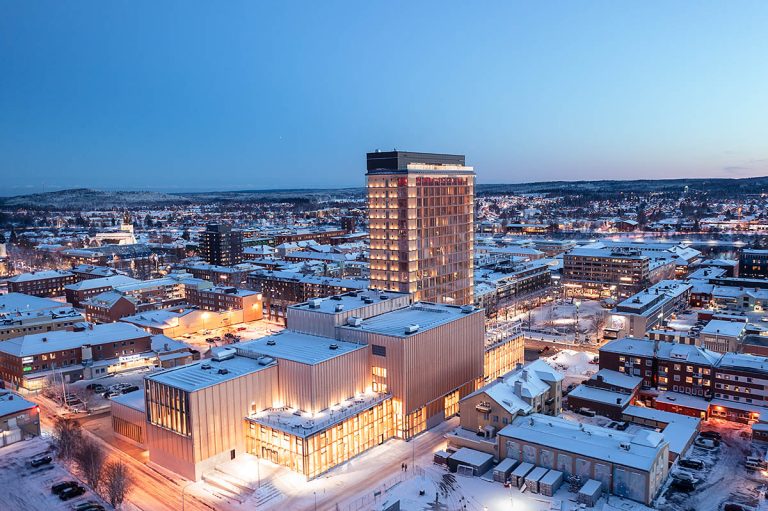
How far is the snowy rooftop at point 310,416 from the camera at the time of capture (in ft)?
127

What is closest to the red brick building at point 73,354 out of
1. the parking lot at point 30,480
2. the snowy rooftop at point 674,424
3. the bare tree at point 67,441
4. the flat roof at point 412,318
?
the parking lot at point 30,480

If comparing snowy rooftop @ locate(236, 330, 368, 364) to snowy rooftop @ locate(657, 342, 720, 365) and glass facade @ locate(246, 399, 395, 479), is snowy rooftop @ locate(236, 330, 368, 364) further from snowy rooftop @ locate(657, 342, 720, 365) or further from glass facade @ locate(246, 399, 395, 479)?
snowy rooftop @ locate(657, 342, 720, 365)

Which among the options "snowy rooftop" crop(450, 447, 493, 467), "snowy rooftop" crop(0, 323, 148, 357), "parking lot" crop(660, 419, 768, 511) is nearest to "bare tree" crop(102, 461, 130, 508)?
"snowy rooftop" crop(450, 447, 493, 467)

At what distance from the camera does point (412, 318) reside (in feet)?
168

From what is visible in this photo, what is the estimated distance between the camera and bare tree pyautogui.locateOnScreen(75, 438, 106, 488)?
120ft

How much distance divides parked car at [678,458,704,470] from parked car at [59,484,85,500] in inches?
1581

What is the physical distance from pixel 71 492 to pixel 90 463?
1948 millimetres

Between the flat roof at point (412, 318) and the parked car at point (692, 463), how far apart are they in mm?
19697

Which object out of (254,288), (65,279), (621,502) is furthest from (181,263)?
(621,502)

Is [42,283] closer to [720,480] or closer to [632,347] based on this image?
[632,347]

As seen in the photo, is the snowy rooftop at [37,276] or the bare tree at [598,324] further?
the snowy rooftop at [37,276]

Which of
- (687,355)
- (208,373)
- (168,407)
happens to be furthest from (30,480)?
(687,355)

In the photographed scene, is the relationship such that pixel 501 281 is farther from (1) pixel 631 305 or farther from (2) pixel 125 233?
(2) pixel 125 233

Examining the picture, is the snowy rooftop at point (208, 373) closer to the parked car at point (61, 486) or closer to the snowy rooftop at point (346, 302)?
the parked car at point (61, 486)
